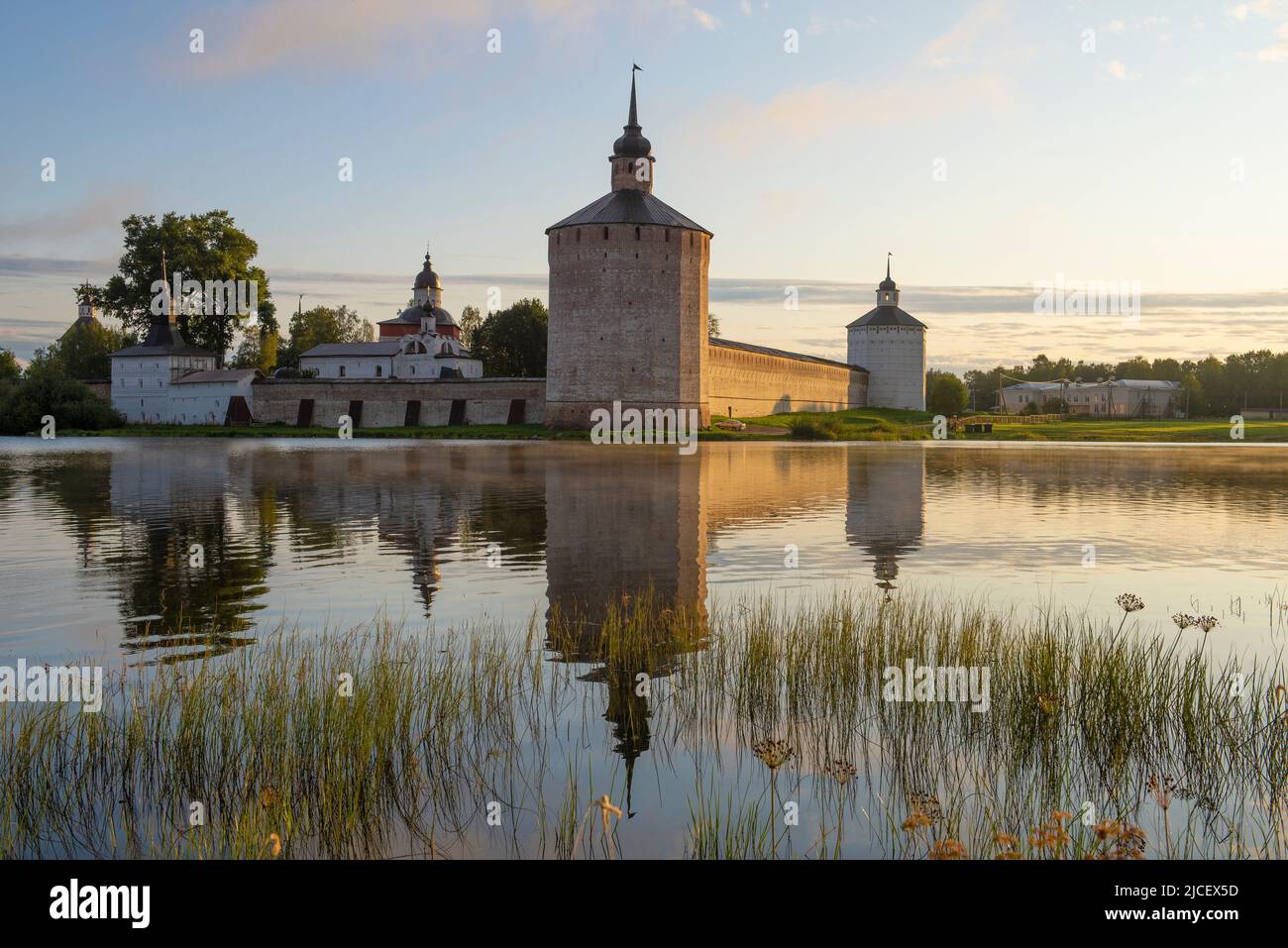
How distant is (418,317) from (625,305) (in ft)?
91.3

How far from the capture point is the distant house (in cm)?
9769

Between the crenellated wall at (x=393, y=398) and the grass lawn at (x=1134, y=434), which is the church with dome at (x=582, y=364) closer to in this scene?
the crenellated wall at (x=393, y=398)

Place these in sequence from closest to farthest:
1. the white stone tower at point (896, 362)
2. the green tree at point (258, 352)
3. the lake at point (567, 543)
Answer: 1. the lake at point (567, 543)
2. the green tree at point (258, 352)
3. the white stone tower at point (896, 362)

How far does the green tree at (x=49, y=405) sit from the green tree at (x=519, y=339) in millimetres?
24620

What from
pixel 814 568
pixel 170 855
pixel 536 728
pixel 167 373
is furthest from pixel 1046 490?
pixel 167 373

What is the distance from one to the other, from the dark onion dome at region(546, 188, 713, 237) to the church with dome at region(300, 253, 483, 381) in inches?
664

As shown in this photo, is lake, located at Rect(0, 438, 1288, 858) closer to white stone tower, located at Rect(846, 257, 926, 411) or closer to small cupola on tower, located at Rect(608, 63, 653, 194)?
small cupola on tower, located at Rect(608, 63, 653, 194)

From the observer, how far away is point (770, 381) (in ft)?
212

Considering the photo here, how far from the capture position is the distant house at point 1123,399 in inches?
3846

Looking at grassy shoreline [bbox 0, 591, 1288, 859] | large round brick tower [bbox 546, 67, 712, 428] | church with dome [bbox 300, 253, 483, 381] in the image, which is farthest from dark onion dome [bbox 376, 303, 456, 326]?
grassy shoreline [bbox 0, 591, 1288, 859]

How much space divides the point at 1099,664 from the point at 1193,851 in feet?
5.75

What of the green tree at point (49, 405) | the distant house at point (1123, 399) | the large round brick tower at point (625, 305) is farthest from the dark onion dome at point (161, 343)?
the distant house at point (1123, 399)

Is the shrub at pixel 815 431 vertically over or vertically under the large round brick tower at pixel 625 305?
under

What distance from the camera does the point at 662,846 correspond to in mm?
4191
